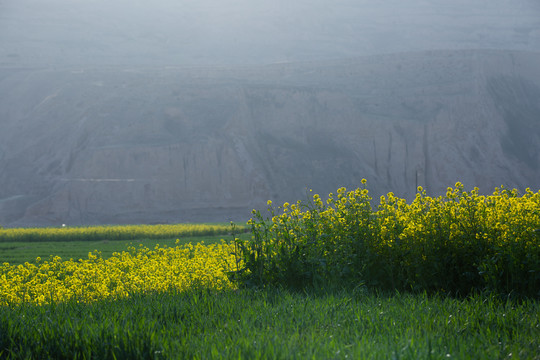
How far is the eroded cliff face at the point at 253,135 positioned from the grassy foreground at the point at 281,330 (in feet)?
157

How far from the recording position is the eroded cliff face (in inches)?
2163

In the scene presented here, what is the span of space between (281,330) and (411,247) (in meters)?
2.91

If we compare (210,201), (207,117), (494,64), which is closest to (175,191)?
(210,201)

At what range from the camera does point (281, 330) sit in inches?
175

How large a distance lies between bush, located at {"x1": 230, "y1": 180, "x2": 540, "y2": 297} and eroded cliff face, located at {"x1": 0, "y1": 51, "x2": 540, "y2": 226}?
46097 mm

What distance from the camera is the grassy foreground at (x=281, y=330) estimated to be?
3779 mm

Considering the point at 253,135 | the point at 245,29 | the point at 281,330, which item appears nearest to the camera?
the point at 281,330

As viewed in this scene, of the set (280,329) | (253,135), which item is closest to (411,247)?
(280,329)

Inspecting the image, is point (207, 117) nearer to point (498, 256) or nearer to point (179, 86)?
point (179, 86)

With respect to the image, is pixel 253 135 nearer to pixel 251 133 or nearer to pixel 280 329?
pixel 251 133

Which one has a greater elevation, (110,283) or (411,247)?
(411,247)

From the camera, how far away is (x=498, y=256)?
610 cm

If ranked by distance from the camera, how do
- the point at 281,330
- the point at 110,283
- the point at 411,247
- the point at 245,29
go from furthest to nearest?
the point at 245,29 < the point at 110,283 < the point at 411,247 < the point at 281,330

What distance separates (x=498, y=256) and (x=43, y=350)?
4.91 m
